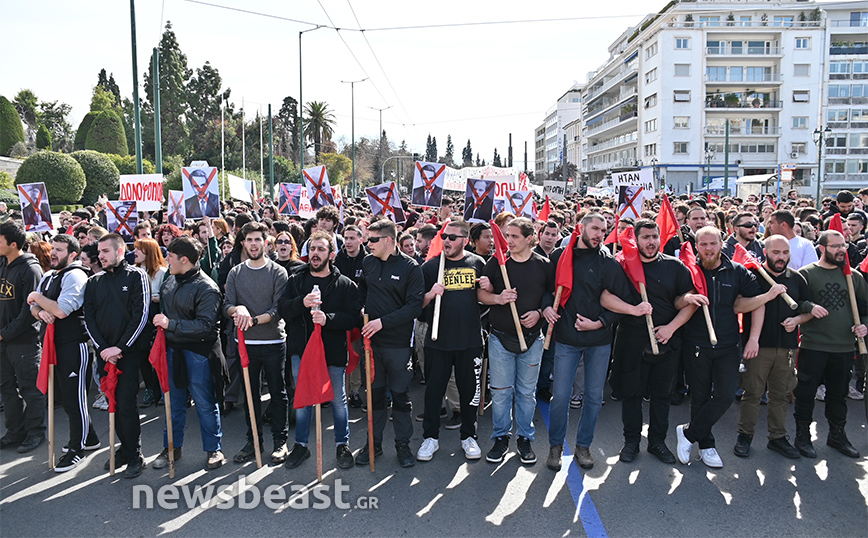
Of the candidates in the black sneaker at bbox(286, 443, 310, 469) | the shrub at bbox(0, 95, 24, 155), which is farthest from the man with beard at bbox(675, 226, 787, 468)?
the shrub at bbox(0, 95, 24, 155)

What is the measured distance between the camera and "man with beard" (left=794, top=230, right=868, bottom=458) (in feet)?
18.3

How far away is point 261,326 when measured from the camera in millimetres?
5609

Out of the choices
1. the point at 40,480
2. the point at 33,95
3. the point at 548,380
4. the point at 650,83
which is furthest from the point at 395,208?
the point at 33,95

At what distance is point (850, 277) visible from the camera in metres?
5.57

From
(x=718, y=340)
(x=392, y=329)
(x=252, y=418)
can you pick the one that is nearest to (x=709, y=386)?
(x=718, y=340)

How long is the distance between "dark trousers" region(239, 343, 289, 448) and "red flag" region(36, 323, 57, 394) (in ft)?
5.63

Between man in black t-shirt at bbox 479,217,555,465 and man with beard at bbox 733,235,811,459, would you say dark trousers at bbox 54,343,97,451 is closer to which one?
man in black t-shirt at bbox 479,217,555,465

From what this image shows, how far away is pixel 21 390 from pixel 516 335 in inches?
189

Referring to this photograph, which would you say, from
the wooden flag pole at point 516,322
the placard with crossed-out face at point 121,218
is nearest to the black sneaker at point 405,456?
the wooden flag pole at point 516,322

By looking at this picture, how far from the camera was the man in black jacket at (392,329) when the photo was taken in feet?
18.0

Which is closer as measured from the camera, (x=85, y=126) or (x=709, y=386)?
(x=709, y=386)

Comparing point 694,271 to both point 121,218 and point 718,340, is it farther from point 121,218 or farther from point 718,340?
point 121,218

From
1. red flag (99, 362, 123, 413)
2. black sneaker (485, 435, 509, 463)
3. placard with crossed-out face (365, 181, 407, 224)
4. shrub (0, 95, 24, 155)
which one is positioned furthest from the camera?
shrub (0, 95, 24, 155)

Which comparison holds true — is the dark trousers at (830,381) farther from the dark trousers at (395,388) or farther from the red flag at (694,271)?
the dark trousers at (395,388)
